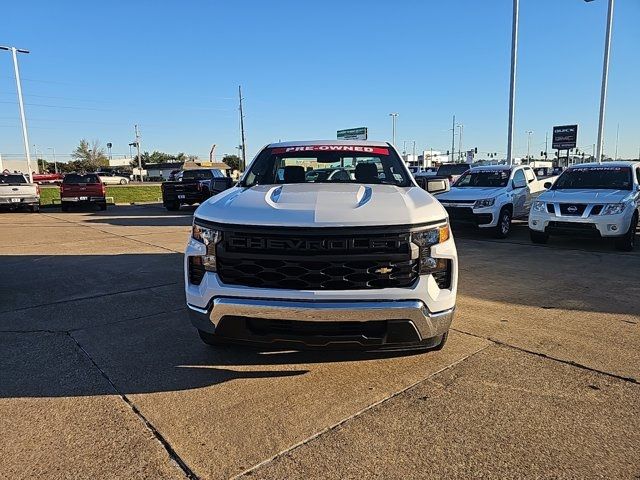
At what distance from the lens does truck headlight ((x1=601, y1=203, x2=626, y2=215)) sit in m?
8.52

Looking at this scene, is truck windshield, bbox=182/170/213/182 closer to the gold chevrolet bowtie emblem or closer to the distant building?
the gold chevrolet bowtie emblem

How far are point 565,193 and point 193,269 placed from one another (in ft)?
27.9

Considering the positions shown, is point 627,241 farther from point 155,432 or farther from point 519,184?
point 155,432

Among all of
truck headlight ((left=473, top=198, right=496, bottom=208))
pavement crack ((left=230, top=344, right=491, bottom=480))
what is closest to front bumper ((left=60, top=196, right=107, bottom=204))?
truck headlight ((left=473, top=198, right=496, bottom=208))

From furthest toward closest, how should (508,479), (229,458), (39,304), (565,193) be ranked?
1. (565,193)
2. (39,304)
3. (229,458)
4. (508,479)

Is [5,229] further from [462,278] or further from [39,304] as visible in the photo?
[462,278]

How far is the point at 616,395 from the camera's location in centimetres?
312

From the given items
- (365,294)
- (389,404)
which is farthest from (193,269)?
(389,404)

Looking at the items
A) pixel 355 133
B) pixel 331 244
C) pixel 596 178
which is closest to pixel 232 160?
pixel 355 133

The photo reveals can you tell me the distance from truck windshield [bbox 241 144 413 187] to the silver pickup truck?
1632cm

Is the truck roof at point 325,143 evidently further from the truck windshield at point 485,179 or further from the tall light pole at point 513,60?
the tall light pole at point 513,60

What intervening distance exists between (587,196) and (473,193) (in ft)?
8.35

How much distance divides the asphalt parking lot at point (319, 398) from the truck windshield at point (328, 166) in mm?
1652

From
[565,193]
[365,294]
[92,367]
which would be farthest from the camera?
[565,193]
